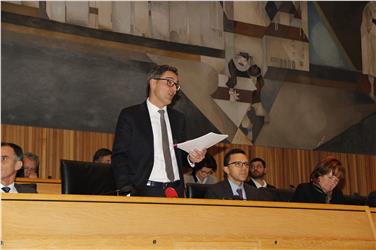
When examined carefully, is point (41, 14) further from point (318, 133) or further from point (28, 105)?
point (318, 133)

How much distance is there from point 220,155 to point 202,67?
46.1 inches

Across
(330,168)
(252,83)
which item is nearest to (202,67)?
(252,83)

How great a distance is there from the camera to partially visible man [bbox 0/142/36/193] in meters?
4.03

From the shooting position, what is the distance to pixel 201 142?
3.74 m

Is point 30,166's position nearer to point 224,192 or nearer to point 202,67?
point 224,192

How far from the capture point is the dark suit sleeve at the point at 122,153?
3745mm

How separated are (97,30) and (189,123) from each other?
5.20ft

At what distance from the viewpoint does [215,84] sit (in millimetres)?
8156

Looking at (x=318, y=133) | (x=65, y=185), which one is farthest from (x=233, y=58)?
(x=65, y=185)

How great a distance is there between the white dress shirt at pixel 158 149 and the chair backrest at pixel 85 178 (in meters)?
0.31

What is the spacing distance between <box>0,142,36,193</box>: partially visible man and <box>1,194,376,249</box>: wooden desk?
1.22m

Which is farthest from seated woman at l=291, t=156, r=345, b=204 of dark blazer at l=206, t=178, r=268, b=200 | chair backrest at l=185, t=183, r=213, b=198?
chair backrest at l=185, t=183, r=213, b=198

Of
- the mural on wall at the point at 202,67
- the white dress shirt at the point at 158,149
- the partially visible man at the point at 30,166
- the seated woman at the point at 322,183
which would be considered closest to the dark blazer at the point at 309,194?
the seated woman at the point at 322,183

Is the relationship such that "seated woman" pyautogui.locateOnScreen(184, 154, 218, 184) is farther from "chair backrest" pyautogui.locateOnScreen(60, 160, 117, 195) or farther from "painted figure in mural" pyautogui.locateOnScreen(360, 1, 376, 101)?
"painted figure in mural" pyautogui.locateOnScreen(360, 1, 376, 101)
